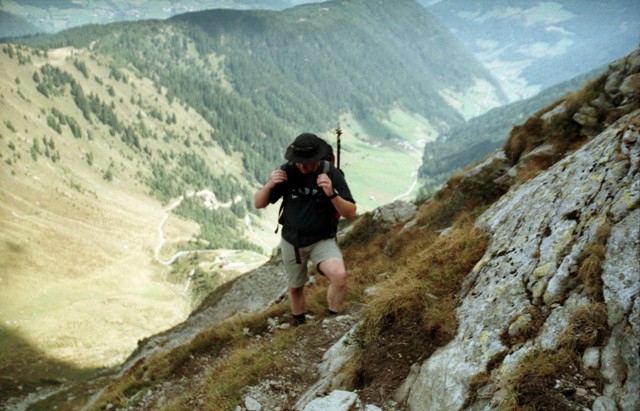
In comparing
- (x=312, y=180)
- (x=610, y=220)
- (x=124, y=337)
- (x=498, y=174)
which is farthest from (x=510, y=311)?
(x=124, y=337)

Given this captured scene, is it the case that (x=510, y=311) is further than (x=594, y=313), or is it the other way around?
(x=510, y=311)

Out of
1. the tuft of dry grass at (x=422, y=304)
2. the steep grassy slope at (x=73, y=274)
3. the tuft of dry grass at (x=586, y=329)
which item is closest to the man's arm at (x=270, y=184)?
the tuft of dry grass at (x=422, y=304)

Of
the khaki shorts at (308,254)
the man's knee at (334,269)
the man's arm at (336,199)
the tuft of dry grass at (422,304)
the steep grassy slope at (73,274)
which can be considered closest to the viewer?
the tuft of dry grass at (422,304)

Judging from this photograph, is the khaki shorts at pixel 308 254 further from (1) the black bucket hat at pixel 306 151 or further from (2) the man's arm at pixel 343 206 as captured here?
(1) the black bucket hat at pixel 306 151

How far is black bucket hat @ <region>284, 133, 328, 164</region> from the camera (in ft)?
27.3

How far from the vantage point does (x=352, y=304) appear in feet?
39.6

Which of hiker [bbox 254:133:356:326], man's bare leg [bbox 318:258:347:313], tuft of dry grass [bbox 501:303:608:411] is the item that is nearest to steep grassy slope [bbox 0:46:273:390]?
man's bare leg [bbox 318:258:347:313]

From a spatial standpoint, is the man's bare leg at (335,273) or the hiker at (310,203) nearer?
the hiker at (310,203)

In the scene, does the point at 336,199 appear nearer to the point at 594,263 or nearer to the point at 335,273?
the point at 335,273

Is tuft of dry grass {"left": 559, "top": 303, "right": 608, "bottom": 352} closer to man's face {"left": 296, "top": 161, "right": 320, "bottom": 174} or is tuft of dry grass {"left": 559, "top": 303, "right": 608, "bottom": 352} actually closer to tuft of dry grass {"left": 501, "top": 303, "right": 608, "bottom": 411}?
tuft of dry grass {"left": 501, "top": 303, "right": 608, "bottom": 411}

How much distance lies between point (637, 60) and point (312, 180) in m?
14.1

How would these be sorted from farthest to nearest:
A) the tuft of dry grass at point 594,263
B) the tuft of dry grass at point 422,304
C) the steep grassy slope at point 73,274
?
the steep grassy slope at point 73,274 < the tuft of dry grass at point 422,304 < the tuft of dry grass at point 594,263

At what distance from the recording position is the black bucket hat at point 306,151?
27.3 feet

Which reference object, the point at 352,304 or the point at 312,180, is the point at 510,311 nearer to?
the point at 312,180
